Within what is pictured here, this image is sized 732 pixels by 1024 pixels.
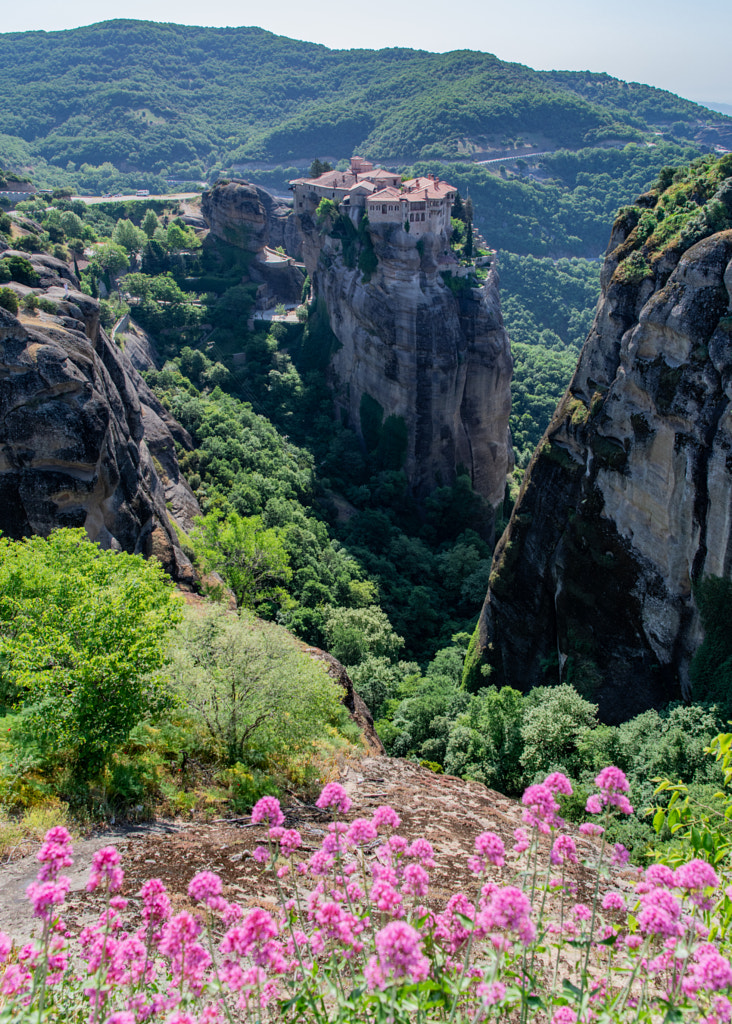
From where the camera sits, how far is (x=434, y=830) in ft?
47.4

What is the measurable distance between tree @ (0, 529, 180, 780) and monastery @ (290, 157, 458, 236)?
172 ft

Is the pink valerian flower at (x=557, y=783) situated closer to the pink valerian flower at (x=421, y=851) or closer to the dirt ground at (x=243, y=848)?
the pink valerian flower at (x=421, y=851)

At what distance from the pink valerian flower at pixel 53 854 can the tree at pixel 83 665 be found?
765 centimetres

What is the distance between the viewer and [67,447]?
26.9 metres

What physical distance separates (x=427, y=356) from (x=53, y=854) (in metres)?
56.9

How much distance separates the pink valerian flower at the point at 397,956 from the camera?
443 cm

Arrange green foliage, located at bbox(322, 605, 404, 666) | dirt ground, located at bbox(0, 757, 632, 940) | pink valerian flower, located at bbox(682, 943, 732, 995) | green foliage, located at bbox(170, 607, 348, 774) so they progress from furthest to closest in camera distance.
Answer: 1. green foliage, located at bbox(322, 605, 404, 666)
2. green foliage, located at bbox(170, 607, 348, 774)
3. dirt ground, located at bbox(0, 757, 632, 940)
4. pink valerian flower, located at bbox(682, 943, 732, 995)

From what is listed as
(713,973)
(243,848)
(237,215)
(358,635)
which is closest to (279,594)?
(358,635)

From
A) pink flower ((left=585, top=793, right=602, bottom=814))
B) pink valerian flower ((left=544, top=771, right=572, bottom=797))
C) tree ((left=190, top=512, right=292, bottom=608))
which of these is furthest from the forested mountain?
pink flower ((left=585, top=793, right=602, bottom=814))

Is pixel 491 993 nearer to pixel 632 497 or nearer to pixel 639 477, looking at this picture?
pixel 639 477

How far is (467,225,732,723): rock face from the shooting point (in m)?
24.3

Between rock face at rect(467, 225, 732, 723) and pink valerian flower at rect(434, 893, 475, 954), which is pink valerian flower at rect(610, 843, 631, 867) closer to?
pink valerian flower at rect(434, 893, 475, 954)

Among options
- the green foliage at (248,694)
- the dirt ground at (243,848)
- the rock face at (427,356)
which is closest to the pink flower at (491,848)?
the dirt ground at (243,848)

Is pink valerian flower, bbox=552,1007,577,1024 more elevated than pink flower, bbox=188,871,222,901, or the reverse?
pink flower, bbox=188,871,222,901
